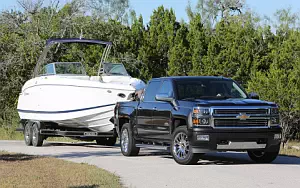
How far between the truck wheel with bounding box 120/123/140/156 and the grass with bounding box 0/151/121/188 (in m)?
1.99

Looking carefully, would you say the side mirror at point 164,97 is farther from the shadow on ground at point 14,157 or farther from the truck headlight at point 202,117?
the shadow on ground at point 14,157

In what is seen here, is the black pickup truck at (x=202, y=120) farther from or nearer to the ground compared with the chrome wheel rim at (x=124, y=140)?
farther from the ground

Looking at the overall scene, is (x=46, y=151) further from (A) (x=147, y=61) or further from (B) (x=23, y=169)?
(A) (x=147, y=61)

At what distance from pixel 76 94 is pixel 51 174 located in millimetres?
8823

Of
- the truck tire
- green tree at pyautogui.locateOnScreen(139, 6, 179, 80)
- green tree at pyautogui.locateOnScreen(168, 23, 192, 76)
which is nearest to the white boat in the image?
the truck tire

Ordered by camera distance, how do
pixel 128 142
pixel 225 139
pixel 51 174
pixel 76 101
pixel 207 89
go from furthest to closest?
pixel 76 101 < pixel 128 142 < pixel 207 89 < pixel 225 139 < pixel 51 174

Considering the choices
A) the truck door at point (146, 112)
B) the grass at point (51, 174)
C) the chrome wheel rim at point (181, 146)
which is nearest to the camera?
the grass at point (51, 174)

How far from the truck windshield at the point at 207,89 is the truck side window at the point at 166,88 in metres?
0.20

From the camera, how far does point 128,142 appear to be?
740 inches

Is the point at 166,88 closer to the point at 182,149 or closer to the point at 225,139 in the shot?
the point at 182,149

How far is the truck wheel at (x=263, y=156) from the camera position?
54.2 ft

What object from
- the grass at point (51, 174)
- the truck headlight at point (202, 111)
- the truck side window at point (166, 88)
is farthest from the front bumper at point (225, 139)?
the grass at point (51, 174)

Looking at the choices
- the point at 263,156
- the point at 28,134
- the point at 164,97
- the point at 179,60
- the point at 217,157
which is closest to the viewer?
the point at 263,156

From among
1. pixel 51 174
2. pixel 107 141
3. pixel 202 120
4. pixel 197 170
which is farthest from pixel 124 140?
pixel 107 141
